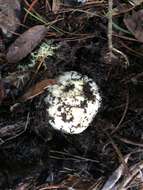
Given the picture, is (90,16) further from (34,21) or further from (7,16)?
(7,16)

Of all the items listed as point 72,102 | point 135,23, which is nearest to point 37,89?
point 72,102

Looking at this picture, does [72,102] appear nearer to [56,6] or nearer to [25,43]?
[25,43]

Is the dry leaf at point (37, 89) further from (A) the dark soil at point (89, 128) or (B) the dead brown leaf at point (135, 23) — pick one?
(B) the dead brown leaf at point (135, 23)

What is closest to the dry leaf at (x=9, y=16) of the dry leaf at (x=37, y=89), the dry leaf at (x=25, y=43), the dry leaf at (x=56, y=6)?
the dry leaf at (x=25, y=43)

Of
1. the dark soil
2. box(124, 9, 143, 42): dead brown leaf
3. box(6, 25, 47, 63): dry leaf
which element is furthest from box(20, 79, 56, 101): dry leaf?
box(124, 9, 143, 42): dead brown leaf

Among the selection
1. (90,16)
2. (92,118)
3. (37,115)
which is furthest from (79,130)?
(90,16)

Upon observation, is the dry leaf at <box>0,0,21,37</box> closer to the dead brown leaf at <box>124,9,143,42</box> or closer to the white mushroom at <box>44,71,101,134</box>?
the white mushroom at <box>44,71,101,134</box>

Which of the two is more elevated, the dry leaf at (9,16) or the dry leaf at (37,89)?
the dry leaf at (9,16)
